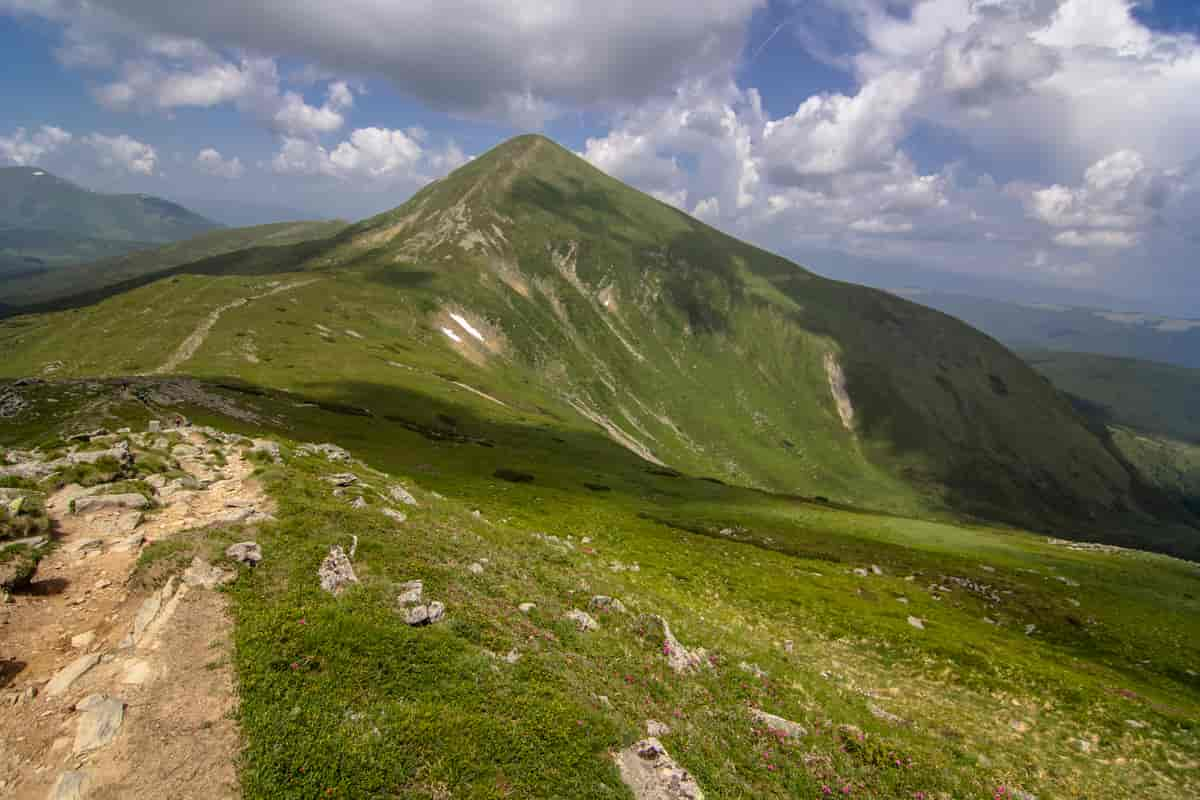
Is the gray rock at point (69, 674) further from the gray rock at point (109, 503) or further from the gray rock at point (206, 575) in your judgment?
the gray rock at point (109, 503)

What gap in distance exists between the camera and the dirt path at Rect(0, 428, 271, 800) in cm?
1146

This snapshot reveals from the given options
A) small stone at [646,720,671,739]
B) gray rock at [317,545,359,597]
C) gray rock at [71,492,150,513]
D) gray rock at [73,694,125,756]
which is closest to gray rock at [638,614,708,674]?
small stone at [646,720,671,739]

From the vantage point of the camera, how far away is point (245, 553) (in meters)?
18.8

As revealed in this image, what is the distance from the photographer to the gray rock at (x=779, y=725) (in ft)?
61.5

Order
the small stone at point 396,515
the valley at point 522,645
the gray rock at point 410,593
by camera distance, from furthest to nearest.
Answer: the small stone at point 396,515 → the gray rock at point 410,593 → the valley at point 522,645

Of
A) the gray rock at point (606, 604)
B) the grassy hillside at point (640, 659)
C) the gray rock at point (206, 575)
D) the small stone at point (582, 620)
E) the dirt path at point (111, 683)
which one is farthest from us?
the gray rock at point (606, 604)

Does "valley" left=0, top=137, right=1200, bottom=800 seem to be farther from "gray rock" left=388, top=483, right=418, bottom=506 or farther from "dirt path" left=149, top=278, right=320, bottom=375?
"dirt path" left=149, top=278, right=320, bottom=375

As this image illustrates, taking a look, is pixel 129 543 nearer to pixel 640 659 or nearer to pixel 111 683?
pixel 111 683

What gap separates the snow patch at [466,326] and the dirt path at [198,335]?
48.9 metres

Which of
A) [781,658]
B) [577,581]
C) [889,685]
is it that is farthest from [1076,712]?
[577,581]

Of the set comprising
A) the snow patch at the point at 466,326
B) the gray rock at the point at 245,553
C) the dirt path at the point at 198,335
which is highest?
the snow patch at the point at 466,326

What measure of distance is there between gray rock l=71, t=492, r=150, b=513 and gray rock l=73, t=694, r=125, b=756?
38.2 ft

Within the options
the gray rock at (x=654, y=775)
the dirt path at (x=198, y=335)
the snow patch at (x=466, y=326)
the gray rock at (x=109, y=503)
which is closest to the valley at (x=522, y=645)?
the gray rock at (x=654, y=775)

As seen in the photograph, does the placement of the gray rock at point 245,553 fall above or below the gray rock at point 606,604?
above
